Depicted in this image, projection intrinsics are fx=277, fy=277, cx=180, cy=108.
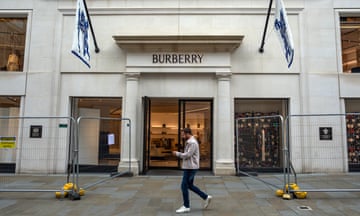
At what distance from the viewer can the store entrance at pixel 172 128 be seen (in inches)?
472

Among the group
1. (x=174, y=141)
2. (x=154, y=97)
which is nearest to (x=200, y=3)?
(x=154, y=97)

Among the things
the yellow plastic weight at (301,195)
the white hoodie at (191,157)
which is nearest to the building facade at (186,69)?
the yellow plastic weight at (301,195)

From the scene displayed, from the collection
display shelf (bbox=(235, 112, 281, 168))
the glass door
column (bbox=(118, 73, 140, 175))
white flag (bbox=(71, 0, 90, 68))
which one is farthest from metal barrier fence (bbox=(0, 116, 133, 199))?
display shelf (bbox=(235, 112, 281, 168))

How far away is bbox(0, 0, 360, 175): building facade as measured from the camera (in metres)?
11.3

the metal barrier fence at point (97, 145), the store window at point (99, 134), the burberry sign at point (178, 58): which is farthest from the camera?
the burberry sign at point (178, 58)

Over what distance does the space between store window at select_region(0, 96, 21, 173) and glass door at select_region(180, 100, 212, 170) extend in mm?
6488

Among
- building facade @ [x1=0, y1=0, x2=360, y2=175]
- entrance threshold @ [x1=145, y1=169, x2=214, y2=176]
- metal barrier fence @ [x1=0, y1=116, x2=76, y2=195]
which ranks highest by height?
building facade @ [x1=0, y1=0, x2=360, y2=175]

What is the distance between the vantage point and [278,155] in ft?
30.1

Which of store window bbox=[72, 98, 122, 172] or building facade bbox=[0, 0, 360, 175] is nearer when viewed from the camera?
store window bbox=[72, 98, 122, 172]

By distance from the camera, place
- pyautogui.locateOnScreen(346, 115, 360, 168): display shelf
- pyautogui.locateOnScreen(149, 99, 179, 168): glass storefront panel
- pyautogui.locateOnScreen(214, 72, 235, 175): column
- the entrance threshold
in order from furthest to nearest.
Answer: pyautogui.locateOnScreen(149, 99, 179, 168): glass storefront panel → the entrance threshold → pyautogui.locateOnScreen(214, 72, 235, 175): column → pyautogui.locateOnScreen(346, 115, 360, 168): display shelf

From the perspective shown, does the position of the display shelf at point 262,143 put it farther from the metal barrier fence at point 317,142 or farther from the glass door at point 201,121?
the glass door at point 201,121

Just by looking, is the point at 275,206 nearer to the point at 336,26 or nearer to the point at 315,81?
the point at 315,81

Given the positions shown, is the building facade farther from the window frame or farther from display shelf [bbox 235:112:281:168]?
display shelf [bbox 235:112:281:168]

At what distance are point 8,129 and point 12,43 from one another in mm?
4616
